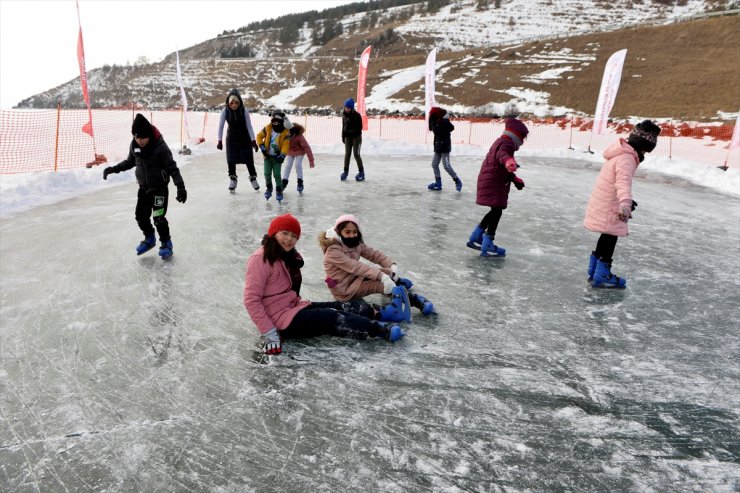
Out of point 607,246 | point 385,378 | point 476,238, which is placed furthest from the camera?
point 476,238

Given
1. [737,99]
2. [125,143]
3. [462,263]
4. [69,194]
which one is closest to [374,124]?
[125,143]

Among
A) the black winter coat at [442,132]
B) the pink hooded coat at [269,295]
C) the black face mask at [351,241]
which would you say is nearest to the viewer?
the pink hooded coat at [269,295]

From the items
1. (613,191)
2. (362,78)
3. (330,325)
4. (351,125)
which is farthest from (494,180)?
(362,78)

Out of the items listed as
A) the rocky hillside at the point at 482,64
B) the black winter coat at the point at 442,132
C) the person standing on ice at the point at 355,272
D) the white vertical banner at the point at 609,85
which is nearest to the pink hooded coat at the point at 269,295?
the person standing on ice at the point at 355,272

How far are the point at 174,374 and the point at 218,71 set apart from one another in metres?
92.4

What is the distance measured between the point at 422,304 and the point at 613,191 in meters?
2.04

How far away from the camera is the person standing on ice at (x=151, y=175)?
4727mm

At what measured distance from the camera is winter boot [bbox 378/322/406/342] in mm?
3232

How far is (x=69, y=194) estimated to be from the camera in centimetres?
830

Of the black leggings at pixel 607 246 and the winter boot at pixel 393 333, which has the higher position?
the black leggings at pixel 607 246

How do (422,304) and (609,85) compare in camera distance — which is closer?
(422,304)

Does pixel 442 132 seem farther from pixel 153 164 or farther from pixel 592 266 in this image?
pixel 153 164

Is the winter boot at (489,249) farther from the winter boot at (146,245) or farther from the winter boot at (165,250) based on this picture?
the winter boot at (146,245)

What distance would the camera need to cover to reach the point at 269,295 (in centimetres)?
315
